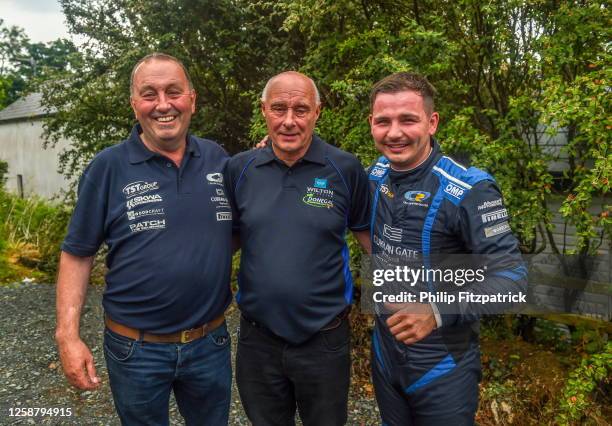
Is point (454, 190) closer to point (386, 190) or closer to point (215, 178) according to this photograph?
point (386, 190)

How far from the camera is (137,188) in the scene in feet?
9.02

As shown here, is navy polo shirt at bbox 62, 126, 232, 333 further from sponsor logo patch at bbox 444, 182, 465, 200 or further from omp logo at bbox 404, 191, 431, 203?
sponsor logo patch at bbox 444, 182, 465, 200

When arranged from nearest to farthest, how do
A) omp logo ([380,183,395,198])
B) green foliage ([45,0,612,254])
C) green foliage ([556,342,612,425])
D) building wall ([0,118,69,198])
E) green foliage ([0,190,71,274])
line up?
omp logo ([380,183,395,198]), green foliage ([556,342,612,425]), green foliage ([45,0,612,254]), green foliage ([0,190,71,274]), building wall ([0,118,69,198])

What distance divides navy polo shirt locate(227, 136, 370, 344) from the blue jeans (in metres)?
0.37

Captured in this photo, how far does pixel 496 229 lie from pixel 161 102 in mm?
1796

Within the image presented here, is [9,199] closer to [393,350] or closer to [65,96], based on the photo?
[65,96]

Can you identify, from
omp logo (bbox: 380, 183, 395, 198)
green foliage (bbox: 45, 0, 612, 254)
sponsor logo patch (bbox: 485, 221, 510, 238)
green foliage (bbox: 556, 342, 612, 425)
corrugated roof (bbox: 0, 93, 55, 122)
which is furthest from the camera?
corrugated roof (bbox: 0, 93, 55, 122)

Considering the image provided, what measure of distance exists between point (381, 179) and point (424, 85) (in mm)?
531

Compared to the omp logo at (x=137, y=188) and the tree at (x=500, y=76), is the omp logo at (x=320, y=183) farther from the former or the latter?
the tree at (x=500, y=76)

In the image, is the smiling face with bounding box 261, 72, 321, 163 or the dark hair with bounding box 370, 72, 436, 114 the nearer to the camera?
the dark hair with bounding box 370, 72, 436, 114

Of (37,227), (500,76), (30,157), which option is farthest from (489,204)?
(30,157)

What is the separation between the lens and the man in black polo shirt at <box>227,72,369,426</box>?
272cm

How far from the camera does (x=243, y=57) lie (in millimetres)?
7793

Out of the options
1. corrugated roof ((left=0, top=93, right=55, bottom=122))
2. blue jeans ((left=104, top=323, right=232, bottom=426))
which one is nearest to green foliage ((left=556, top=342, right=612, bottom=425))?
blue jeans ((left=104, top=323, right=232, bottom=426))
